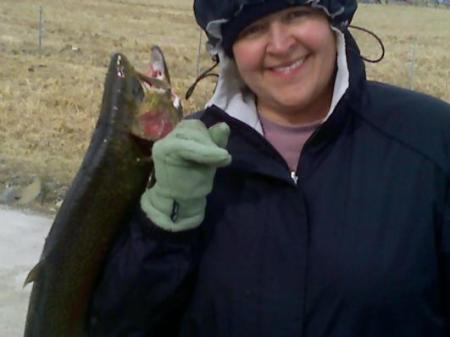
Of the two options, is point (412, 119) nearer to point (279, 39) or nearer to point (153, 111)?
point (279, 39)

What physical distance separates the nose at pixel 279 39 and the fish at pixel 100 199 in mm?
453

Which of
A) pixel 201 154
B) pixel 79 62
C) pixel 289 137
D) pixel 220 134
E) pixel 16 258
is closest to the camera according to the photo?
pixel 201 154

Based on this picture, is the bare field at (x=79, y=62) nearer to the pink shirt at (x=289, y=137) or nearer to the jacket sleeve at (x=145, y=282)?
the jacket sleeve at (x=145, y=282)

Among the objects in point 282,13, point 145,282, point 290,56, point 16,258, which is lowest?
point 16,258

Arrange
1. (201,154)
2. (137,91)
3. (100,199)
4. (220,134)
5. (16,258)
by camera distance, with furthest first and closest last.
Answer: (16,258) → (137,91) → (100,199) → (220,134) → (201,154)

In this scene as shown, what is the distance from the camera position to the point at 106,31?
2489cm

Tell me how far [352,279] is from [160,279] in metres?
0.51

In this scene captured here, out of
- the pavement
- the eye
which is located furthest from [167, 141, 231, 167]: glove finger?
the pavement

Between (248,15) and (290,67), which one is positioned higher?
(248,15)

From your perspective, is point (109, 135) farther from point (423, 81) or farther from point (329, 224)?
point (423, 81)

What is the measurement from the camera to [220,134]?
8.31 feet

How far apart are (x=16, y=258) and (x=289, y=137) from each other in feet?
13.4

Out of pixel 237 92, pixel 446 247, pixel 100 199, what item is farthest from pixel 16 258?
pixel 446 247

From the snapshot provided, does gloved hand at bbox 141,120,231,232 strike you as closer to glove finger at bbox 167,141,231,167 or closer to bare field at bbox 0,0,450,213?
glove finger at bbox 167,141,231,167
